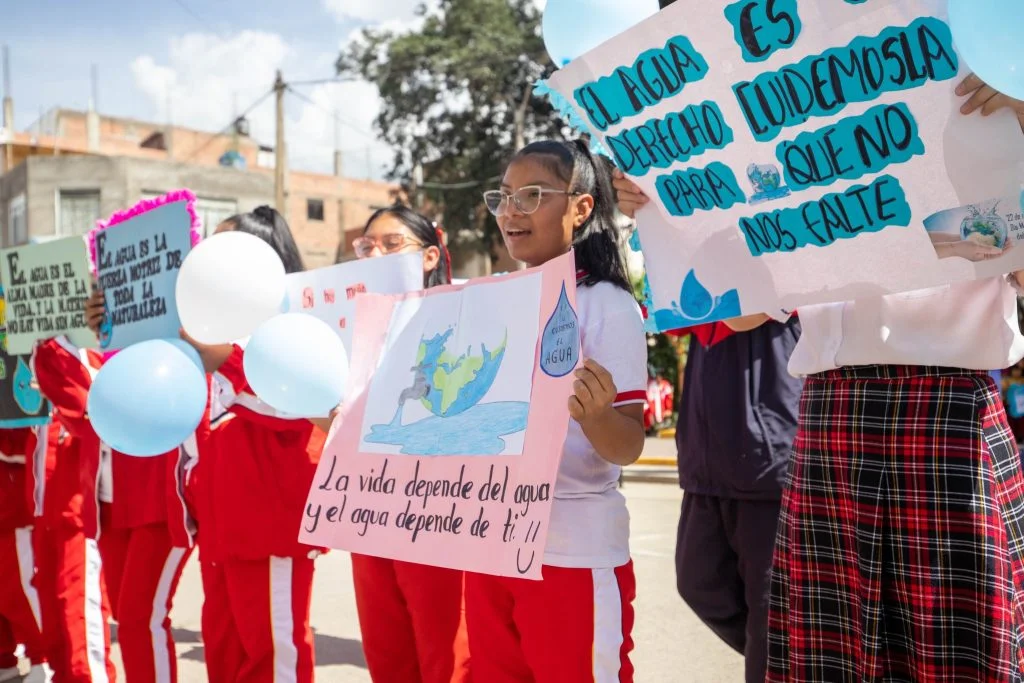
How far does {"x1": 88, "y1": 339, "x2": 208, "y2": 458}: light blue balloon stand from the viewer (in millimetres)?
2537

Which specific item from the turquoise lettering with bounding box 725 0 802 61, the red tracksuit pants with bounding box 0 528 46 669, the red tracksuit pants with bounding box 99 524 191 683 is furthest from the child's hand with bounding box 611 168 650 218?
the red tracksuit pants with bounding box 0 528 46 669

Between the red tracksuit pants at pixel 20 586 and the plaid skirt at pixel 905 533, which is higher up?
the plaid skirt at pixel 905 533

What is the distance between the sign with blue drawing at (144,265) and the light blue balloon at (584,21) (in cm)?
137

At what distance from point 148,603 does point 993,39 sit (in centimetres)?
307

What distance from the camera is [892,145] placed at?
1813 millimetres

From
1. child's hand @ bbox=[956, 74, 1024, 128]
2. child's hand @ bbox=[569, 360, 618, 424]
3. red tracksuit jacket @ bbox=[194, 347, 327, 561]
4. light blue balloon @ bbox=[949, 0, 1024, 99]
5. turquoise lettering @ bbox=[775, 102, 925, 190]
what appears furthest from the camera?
red tracksuit jacket @ bbox=[194, 347, 327, 561]

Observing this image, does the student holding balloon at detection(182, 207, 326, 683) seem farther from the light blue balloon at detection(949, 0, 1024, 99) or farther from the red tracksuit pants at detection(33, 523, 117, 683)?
the light blue balloon at detection(949, 0, 1024, 99)

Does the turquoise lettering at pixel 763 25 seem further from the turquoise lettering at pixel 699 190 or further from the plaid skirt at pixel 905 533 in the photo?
the plaid skirt at pixel 905 533

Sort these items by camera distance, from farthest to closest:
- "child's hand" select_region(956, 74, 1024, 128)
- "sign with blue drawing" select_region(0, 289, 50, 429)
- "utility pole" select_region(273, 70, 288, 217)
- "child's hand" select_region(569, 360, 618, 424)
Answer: "utility pole" select_region(273, 70, 288, 217) → "sign with blue drawing" select_region(0, 289, 50, 429) → "child's hand" select_region(569, 360, 618, 424) → "child's hand" select_region(956, 74, 1024, 128)

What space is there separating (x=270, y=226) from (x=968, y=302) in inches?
92.5

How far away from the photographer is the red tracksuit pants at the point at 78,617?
143 inches

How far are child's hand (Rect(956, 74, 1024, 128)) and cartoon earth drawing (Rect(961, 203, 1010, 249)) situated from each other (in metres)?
0.17

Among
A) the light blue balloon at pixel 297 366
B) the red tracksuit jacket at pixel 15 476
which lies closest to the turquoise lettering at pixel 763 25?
the light blue balloon at pixel 297 366

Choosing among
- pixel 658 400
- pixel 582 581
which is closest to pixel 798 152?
pixel 582 581
